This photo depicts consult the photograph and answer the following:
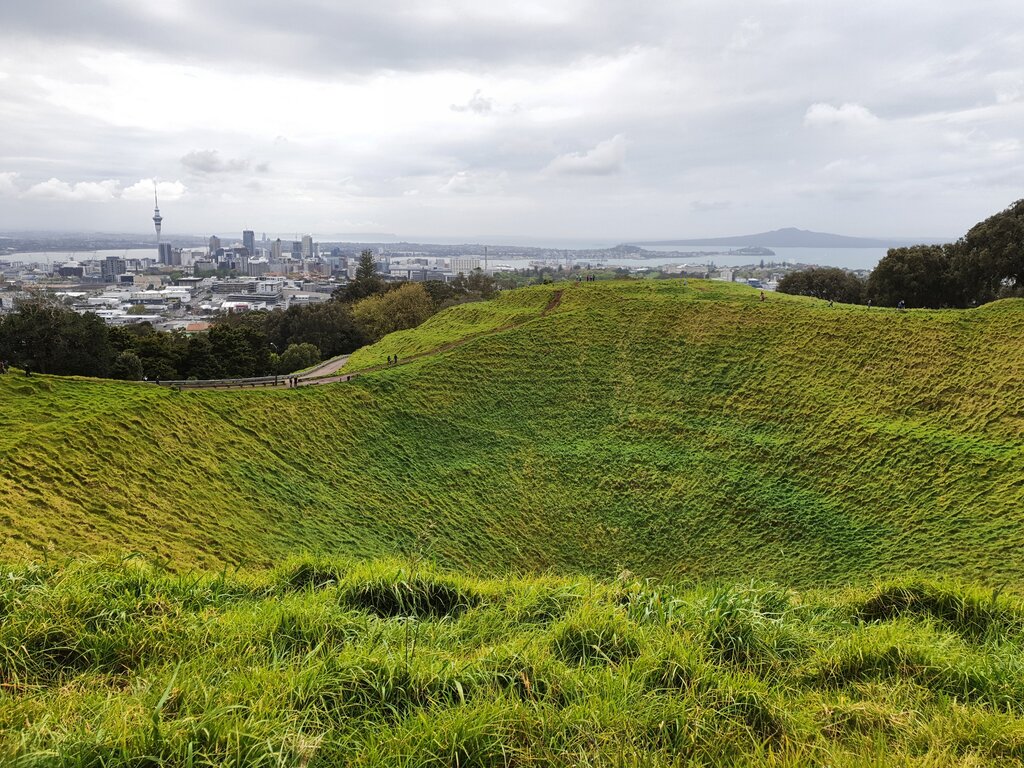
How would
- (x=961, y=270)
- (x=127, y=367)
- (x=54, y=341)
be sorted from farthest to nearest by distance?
(x=961, y=270), (x=127, y=367), (x=54, y=341)

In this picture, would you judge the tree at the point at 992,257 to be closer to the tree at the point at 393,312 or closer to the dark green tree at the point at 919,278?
the dark green tree at the point at 919,278

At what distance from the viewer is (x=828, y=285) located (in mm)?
48125

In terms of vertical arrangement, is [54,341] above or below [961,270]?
below

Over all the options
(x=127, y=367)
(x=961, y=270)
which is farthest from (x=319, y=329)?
(x=961, y=270)

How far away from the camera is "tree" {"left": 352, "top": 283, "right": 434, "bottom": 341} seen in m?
49.2

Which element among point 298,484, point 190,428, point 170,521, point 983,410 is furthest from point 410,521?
point 983,410

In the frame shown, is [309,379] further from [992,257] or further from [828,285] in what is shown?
[828,285]

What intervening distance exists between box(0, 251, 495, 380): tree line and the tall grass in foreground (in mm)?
19098

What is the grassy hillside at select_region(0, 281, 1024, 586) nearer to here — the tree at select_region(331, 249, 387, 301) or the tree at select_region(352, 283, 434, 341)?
the tree at select_region(352, 283, 434, 341)

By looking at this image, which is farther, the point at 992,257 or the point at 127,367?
the point at 992,257

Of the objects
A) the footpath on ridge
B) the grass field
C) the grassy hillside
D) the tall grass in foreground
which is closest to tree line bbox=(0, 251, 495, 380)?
the footpath on ridge

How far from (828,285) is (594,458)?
38360 millimetres

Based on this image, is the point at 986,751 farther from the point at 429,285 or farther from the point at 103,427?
the point at 429,285

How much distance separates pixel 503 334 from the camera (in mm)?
29844
